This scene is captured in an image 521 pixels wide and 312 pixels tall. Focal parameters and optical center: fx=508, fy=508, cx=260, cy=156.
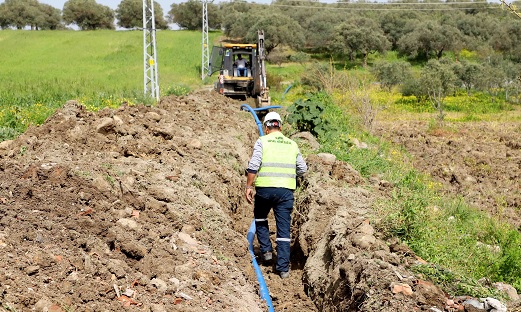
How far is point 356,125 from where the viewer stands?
16625mm

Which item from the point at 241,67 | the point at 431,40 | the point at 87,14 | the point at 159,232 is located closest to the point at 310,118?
the point at 241,67

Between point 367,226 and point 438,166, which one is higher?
point 367,226

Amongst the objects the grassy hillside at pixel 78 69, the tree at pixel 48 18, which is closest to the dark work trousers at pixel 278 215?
the grassy hillside at pixel 78 69

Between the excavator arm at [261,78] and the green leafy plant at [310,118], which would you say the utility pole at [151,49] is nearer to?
the excavator arm at [261,78]

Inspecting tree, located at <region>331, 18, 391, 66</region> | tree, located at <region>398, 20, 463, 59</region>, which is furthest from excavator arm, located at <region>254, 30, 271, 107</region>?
tree, located at <region>398, 20, 463, 59</region>

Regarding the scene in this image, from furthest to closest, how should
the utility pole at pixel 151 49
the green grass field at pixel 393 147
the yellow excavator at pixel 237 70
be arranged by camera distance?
the yellow excavator at pixel 237 70 < the utility pole at pixel 151 49 < the green grass field at pixel 393 147

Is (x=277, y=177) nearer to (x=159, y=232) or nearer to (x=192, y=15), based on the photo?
(x=159, y=232)

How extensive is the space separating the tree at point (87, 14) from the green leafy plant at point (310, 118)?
78.3 metres

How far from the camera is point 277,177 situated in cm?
689

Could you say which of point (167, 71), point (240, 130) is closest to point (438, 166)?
point (240, 130)

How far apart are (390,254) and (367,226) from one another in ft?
2.09

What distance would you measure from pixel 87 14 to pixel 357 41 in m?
50.6

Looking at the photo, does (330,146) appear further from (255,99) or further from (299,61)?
(299,61)

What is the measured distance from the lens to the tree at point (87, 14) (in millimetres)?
82562
